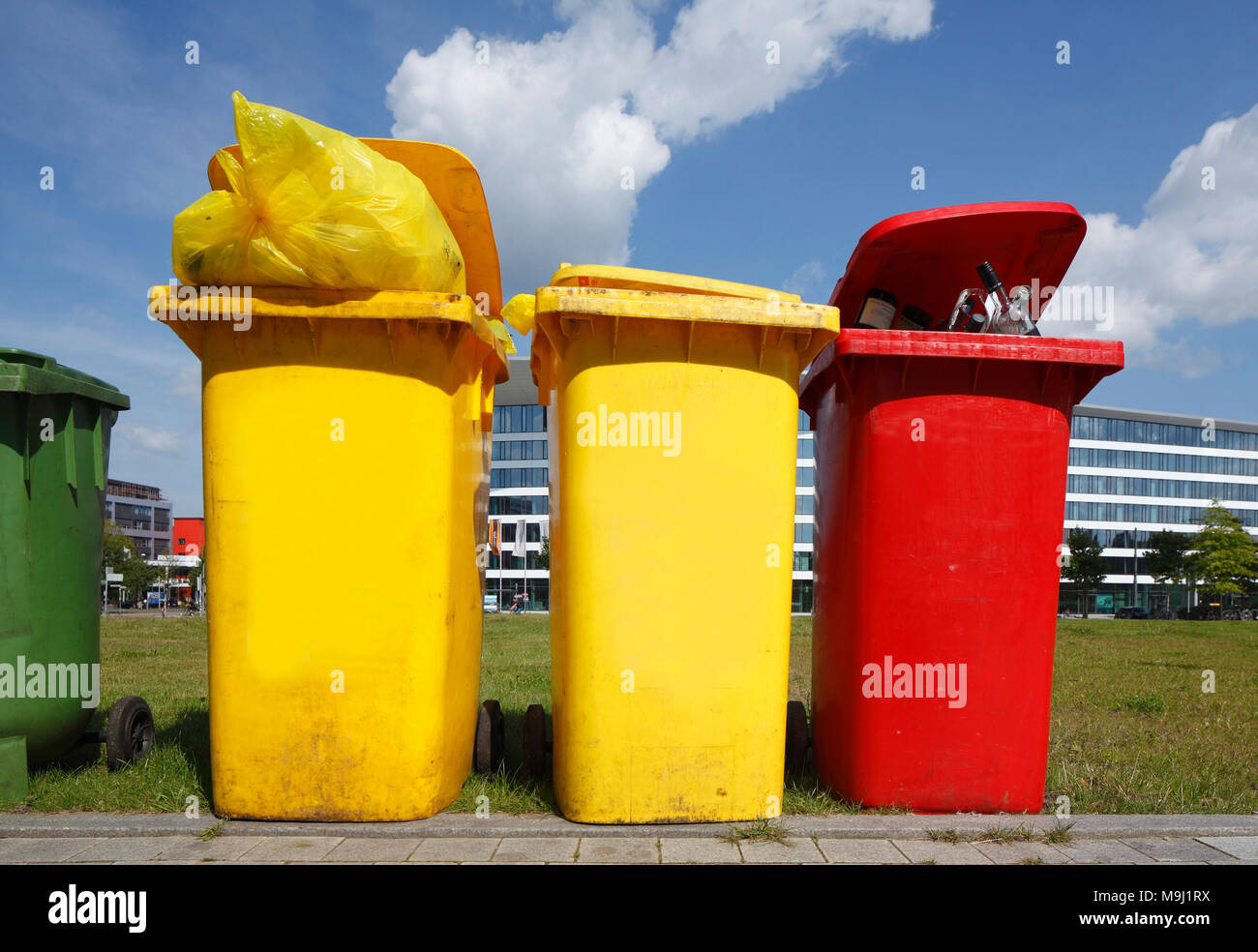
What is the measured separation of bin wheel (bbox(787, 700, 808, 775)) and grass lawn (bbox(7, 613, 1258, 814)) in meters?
0.13

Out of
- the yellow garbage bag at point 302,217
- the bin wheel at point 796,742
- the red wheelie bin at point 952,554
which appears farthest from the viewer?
the bin wheel at point 796,742

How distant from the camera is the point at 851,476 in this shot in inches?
149

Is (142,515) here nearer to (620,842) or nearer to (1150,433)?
(620,842)

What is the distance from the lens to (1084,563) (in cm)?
5191

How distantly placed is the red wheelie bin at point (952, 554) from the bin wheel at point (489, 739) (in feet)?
5.70

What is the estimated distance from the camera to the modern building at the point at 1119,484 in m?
58.1

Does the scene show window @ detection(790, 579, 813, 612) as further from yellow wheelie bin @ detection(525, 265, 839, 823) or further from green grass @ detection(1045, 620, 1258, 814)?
yellow wheelie bin @ detection(525, 265, 839, 823)

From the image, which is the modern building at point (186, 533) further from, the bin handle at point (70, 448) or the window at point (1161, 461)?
the window at point (1161, 461)

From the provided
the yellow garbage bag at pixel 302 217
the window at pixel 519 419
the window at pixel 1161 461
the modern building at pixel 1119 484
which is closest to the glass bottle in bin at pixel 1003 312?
the yellow garbage bag at pixel 302 217

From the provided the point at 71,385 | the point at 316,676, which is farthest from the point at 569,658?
the point at 71,385

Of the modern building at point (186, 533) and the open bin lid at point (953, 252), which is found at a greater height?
the open bin lid at point (953, 252)

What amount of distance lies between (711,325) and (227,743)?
9.17 ft

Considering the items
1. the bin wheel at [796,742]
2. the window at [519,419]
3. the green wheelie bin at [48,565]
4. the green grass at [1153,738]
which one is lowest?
the green grass at [1153,738]

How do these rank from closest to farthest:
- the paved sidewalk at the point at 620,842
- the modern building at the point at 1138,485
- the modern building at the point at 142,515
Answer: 1. the paved sidewalk at the point at 620,842
2. the modern building at the point at 1138,485
3. the modern building at the point at 142,515
